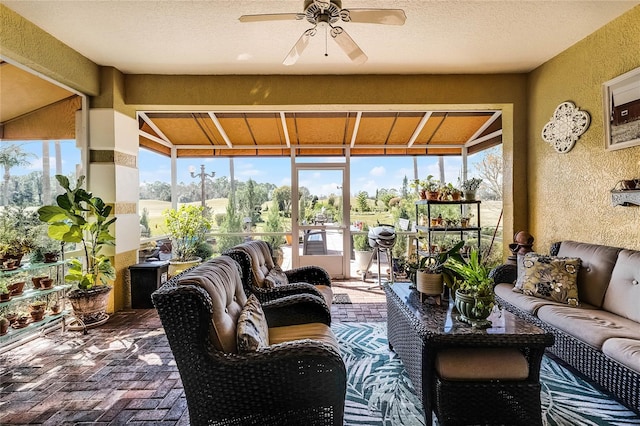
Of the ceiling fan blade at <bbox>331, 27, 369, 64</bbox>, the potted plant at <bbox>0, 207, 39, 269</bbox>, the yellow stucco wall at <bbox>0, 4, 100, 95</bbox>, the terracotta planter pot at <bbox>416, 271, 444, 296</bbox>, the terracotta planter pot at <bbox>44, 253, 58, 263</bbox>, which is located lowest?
the terracotta planter pot at <bbox>416, 271, 444, 296</bbox>

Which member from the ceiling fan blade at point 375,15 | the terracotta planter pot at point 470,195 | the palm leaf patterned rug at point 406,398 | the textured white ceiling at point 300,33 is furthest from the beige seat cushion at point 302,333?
the terracotta planter pot at point 470,195

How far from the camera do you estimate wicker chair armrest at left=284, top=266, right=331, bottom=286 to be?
3.39 meters

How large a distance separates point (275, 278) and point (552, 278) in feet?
8.37

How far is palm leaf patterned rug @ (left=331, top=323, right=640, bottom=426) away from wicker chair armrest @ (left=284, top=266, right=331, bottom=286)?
2.49 ft

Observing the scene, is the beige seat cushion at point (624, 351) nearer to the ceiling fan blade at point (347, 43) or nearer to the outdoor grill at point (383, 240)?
the ceiling fan blade at point (347, 43)

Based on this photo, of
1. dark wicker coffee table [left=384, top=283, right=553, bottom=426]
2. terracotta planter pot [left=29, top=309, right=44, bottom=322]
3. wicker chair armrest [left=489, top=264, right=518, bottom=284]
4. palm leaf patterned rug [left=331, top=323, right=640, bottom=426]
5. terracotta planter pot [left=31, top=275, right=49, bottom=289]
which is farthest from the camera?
wicker chair armrest [left=489, top=264, right=518, bottom=284]

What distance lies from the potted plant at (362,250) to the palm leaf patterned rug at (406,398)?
2906 mm

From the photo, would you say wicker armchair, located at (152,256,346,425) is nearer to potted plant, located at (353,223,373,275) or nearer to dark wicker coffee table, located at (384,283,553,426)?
dark wicker coffee table, located at (384,283,553,426)

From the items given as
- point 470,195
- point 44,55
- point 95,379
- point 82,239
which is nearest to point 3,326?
point 82,239

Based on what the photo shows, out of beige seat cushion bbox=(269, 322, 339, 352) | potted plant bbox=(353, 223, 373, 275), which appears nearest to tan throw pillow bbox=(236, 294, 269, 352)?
beige seat cushion bbox=(269, 322, 339, 352)

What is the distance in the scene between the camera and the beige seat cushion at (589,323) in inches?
86.4

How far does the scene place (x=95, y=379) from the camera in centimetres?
252

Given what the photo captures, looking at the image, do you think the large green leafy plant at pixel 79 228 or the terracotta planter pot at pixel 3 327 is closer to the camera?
the terracotta planter pot at pixel 3 327

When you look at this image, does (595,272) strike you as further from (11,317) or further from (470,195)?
(11,317)
